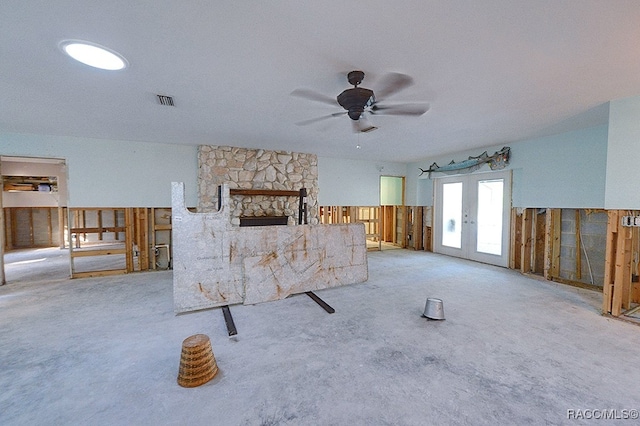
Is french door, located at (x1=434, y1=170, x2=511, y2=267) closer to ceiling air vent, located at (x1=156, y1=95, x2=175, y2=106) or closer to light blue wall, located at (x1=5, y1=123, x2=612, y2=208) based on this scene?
light blue wall, located at (x1=5, y1=123, x2=612, y2=208)

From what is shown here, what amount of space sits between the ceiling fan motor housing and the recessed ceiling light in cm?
186

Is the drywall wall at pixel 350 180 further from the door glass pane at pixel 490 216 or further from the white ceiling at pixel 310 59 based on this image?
the white ceiling at pixel 310 59

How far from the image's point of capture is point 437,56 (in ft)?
6.88

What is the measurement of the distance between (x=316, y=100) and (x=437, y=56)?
4.27 ft

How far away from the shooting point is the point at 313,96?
279 centimetres

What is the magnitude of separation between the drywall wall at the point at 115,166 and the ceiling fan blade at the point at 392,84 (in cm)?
423

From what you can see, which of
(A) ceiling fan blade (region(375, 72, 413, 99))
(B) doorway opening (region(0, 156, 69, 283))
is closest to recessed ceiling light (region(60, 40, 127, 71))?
(A) ceiling fan blade (region(375, 72, 413, 99))

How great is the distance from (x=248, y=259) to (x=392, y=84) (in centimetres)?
266

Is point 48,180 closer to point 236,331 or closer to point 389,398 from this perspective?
point 236,331

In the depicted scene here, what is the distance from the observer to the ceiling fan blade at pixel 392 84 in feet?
7.83

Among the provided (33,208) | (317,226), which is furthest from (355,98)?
(33,208)

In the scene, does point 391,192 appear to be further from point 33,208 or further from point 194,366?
point 33,208

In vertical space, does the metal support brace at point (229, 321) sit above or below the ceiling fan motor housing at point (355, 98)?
below

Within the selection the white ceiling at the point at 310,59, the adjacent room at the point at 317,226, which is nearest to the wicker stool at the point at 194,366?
the adjacent room at the point at 317,226
